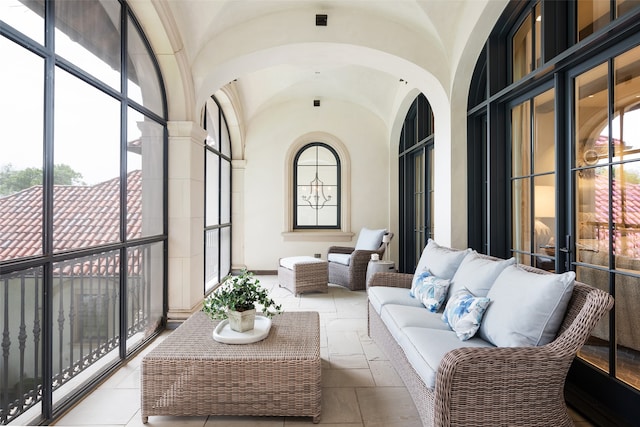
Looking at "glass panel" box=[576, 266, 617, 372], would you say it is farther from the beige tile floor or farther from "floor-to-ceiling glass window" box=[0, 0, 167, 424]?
"floor-to-ceiling glass window" box=[0, 0, 167, 424]

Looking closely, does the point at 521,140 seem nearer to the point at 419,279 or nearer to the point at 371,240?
the point at 419,279

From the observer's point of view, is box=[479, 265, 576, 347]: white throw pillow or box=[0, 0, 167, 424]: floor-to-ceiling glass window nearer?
box=[479, 265, 576, 347]: white throw pillow

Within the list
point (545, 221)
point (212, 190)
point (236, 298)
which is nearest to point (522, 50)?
point (545, 221)

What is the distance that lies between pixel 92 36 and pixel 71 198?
117 centimetres

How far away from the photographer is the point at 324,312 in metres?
4.41

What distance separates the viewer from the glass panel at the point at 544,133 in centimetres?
258

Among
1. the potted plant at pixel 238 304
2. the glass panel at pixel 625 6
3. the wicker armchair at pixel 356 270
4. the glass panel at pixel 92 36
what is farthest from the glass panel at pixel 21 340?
the wicker armchair at pixel 356 270

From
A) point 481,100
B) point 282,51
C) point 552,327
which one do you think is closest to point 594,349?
point 552,327

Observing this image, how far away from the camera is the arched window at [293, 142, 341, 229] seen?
713 centimetres

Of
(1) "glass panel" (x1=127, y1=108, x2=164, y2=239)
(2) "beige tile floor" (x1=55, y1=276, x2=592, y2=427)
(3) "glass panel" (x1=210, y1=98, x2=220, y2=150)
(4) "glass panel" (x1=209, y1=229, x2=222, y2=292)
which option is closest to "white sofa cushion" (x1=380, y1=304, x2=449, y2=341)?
(2) "beige tile floor" (x1=55, y1=276, x2=592, y2=427)

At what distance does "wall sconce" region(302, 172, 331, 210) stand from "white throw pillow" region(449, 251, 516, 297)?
463cm

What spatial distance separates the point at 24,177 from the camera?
1957mm

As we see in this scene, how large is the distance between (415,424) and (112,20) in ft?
11.4

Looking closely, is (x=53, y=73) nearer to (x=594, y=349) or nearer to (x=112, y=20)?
(x=112, y=20)
